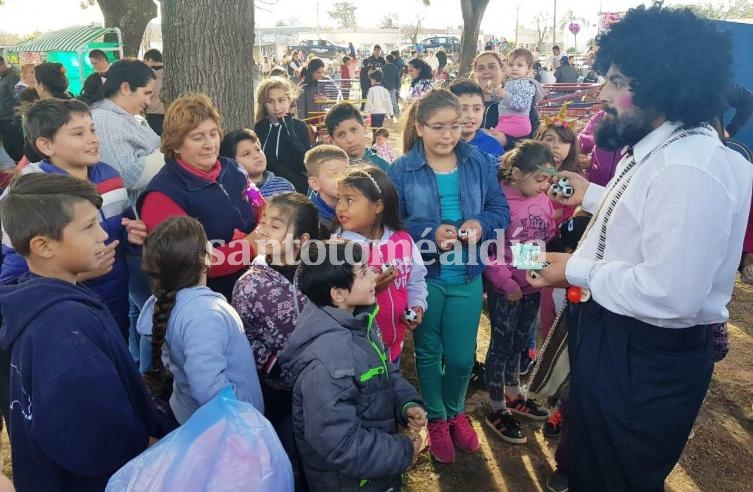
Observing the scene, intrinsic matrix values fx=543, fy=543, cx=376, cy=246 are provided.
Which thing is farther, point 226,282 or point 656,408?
point 226,282

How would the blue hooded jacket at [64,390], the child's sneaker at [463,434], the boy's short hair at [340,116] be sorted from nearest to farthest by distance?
the blue hooded jacket at [64,390] → the child's sneaker at [463,434] → the boy's short hair at [340,116]

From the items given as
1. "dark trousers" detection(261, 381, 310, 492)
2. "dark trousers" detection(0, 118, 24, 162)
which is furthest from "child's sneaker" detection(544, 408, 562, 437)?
"dark trousers" detection(0, 118, 24, 162)

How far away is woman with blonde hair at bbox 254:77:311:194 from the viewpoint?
450 centimetres

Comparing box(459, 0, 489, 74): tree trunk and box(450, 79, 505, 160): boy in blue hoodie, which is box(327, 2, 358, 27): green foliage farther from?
box(450, 79, 505, 160): boy in blue hoodie

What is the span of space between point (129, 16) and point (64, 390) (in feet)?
42.4

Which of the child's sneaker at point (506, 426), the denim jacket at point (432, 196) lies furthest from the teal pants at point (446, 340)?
the child's sneaker at point (506, 426)

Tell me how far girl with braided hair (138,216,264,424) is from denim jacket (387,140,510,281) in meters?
1.22

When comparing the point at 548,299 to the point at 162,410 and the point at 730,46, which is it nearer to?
the point at 730,46

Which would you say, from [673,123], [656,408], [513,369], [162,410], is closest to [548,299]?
[513,369]

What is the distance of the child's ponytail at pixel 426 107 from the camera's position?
116 inches

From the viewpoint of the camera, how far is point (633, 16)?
1.99 meters

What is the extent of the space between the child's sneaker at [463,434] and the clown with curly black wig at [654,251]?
114 centimetres

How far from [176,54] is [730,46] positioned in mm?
3494

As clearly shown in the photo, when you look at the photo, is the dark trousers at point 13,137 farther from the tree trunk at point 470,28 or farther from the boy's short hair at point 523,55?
the tree trunk at point 470,28
